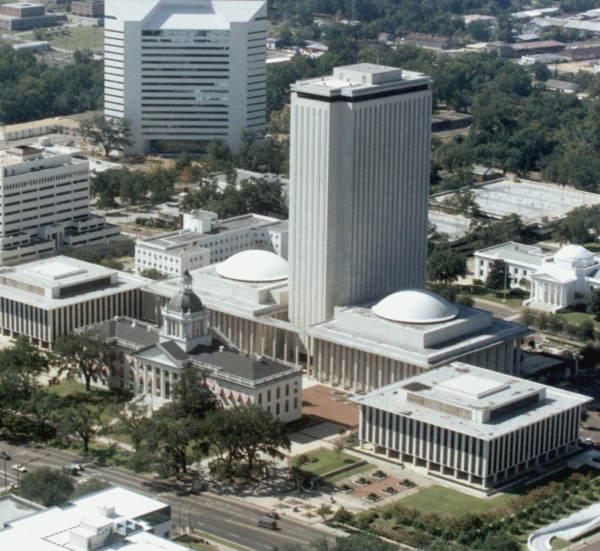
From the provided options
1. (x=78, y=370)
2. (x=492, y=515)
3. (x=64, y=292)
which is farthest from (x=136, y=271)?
(x=492, y=515)

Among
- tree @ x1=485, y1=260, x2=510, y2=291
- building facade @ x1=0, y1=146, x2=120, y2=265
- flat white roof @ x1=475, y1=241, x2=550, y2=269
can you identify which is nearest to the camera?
tree @ x1=485, y1=260, x2=510, y2=291

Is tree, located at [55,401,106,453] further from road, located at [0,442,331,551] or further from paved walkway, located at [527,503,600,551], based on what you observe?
paved walkway, located at [527,503,600,551]

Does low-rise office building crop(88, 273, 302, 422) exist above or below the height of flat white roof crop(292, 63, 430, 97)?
below

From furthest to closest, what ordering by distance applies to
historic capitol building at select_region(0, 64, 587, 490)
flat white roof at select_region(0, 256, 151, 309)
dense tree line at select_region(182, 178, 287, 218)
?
dense tree line at select_region(182, 178, 287, 218)
flat white roof at select_region(0, 256, 151, 309)
historic capitol building at select_region(0, 64, 587, 490)

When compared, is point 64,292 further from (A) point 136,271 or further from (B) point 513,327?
(B) point 513,327

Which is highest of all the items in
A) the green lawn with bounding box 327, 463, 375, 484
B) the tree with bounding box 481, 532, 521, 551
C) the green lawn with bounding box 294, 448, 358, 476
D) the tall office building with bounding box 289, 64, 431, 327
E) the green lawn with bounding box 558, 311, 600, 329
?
the tall office building with bounding box 289, 64, 431, 327

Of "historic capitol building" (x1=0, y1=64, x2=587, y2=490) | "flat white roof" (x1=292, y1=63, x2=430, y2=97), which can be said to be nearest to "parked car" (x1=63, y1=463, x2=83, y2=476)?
"historic capitol building" (x1=0, y1=64, x2=587, y2=490)

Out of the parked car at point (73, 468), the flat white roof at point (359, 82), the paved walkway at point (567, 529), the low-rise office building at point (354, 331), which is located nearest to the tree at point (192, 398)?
the parked car at point (73, 468)

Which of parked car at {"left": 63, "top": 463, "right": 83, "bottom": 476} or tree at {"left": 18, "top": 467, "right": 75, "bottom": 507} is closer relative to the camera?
tree at {"left": 18, "top": 467, "right": 75, "bottom": 507}
